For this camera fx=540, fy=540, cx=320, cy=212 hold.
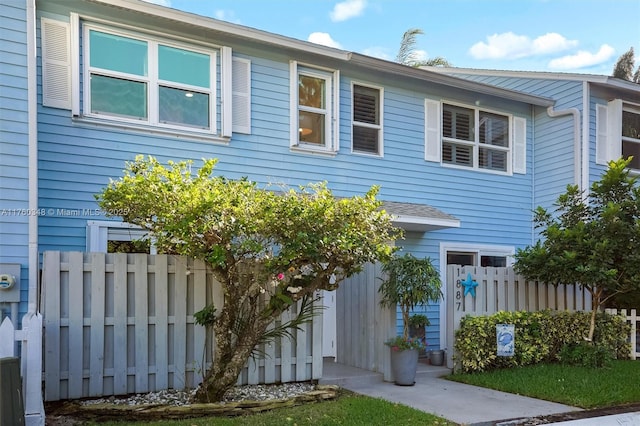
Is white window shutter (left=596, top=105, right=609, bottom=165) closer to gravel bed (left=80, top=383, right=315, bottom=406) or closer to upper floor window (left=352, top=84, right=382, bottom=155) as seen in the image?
upper floor window (left=352, top=84, right=382, bottom=155)

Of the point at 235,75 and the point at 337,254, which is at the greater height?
the point at 235,75

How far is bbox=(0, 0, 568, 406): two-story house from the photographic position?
6582 mm

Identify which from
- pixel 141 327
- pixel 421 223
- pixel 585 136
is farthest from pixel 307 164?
pixel 585 136

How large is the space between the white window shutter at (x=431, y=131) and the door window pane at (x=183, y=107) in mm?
4530

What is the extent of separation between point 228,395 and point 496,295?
5102mm

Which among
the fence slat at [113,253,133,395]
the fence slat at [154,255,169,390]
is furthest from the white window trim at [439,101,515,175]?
the fence slat at [113,253,133,395]

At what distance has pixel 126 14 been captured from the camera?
26.2 ft

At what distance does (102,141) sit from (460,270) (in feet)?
19.1

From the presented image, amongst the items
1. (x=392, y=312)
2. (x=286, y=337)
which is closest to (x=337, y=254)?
(x=286, y=337)

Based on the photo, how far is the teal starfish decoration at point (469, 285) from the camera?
28.4 ft

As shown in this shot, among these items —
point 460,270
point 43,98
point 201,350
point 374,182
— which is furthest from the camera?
point 374,182

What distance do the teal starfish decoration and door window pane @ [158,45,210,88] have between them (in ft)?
17.1

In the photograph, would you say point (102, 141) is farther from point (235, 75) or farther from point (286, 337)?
point (286, 337)

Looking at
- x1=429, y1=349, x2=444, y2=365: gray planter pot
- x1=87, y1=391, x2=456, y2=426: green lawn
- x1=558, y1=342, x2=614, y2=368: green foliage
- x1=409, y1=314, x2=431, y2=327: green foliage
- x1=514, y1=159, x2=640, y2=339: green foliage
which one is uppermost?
x1=514, y1=159, x2=640, y2=339: green foliage
